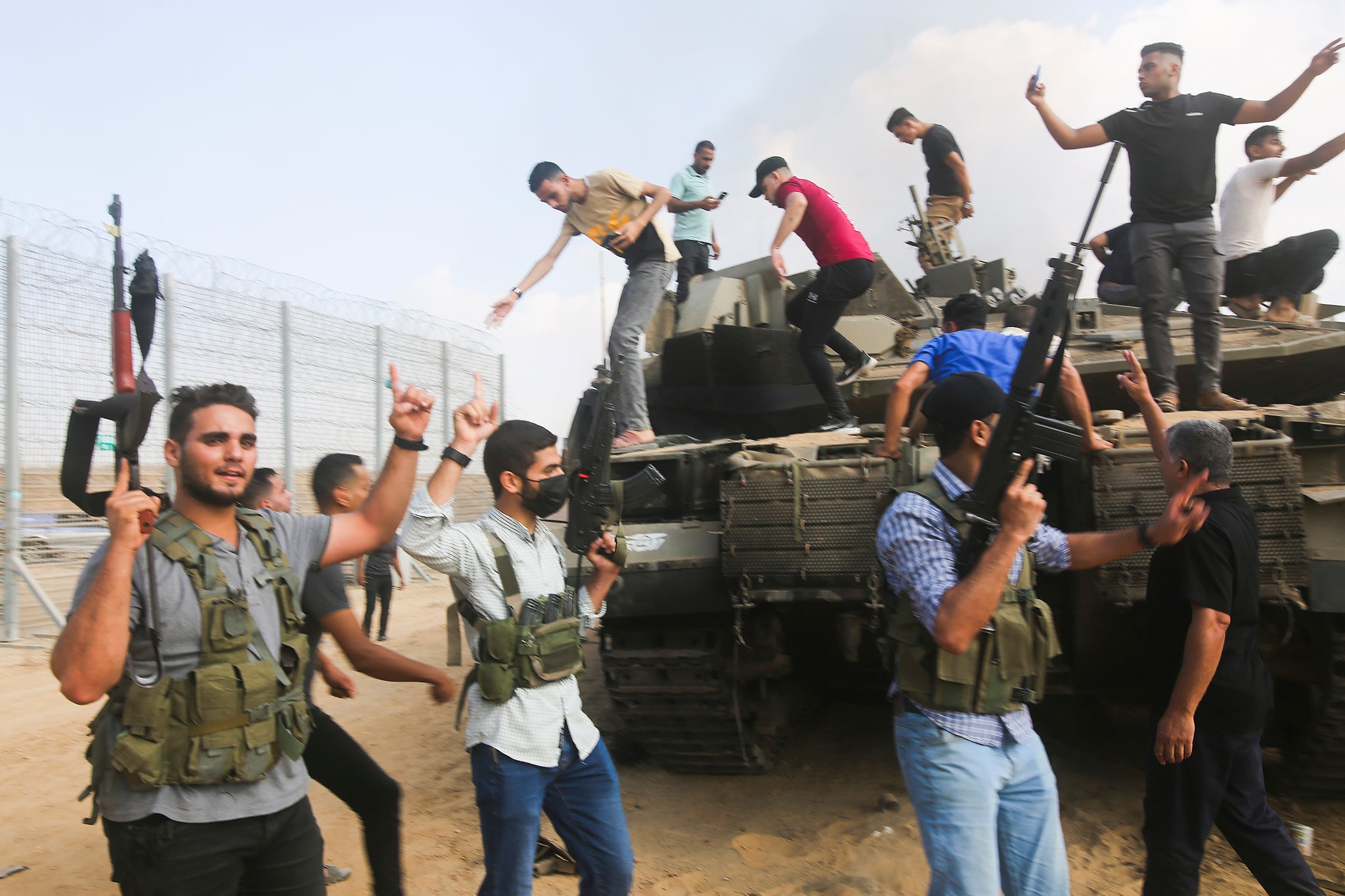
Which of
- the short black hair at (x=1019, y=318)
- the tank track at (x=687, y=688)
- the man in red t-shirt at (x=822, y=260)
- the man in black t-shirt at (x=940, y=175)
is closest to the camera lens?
the tank track at (x=687, y=688)

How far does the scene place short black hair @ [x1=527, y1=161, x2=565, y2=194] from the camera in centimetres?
507

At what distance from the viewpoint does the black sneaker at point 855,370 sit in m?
5.61

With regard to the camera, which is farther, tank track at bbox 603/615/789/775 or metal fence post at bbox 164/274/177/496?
metal fence post at bbox 164/274/177/496

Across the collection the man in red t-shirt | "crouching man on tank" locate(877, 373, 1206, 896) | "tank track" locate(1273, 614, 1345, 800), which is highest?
the man in red t-shirt

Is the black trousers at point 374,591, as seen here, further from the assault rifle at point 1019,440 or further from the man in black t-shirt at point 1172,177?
the assault rifle at point 1019,440

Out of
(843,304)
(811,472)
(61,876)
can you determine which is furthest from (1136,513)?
(61,876)

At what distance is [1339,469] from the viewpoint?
3.51 metres

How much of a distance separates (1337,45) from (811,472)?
3.07 metres

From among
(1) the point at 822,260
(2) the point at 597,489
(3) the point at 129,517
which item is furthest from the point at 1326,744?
(3) the point at 129,517

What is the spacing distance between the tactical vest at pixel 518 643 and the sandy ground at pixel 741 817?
5.20 feet

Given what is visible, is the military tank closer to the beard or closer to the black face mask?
the black face mask

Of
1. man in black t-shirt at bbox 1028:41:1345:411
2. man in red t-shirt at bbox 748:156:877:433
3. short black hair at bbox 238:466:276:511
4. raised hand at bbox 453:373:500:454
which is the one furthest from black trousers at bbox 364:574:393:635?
man in black t-shirt at bbox 1028:41:1345:411

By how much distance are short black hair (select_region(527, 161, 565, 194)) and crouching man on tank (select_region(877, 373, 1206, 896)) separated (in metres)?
3.18

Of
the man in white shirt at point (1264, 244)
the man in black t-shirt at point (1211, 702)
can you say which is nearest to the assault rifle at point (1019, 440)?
the man in black t-shirt at point (1211, 702)
